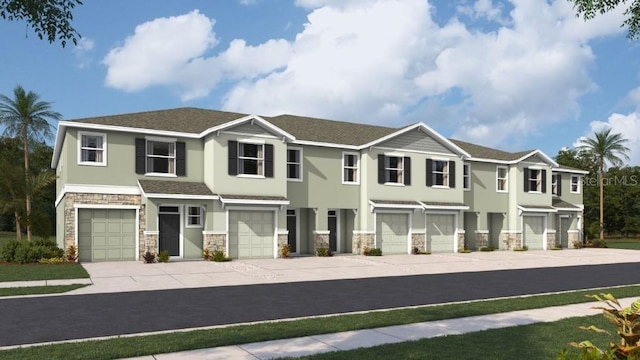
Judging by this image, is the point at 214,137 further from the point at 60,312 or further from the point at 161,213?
the point at 60,312

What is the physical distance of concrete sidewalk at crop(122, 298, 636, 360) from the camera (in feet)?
26.7

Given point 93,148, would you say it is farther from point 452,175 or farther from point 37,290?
point 452,175

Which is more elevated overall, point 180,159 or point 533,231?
point 180,159

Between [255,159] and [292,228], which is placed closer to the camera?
[255,159]

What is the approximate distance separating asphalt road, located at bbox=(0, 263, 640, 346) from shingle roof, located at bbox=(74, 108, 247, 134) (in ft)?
39.1

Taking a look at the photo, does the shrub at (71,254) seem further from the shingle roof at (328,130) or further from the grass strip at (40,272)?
the shingle roof at (328,130)

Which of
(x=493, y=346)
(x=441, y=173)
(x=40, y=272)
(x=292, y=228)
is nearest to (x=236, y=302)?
(x=493, y=346)

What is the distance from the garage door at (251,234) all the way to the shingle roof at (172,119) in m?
4.77

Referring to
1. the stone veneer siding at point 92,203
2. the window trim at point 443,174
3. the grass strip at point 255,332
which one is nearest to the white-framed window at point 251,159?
the stone veneer siding at point 92,203

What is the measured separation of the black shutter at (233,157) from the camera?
25.9 m

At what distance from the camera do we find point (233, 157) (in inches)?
1024

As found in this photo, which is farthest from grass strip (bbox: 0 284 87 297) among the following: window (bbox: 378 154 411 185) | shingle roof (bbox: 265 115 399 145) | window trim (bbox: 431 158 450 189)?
window trim (bbox: 431 158 450 189)

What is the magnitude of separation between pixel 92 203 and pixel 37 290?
9.24 meters

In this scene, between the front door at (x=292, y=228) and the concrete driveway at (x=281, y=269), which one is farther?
the front door at (x=292, y=228)
